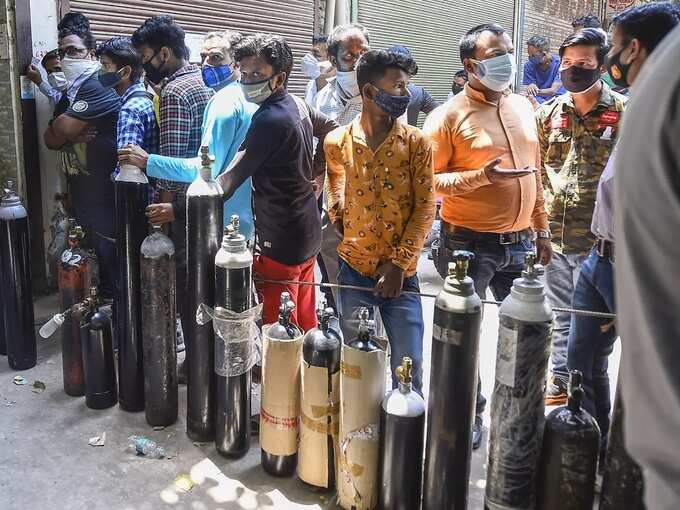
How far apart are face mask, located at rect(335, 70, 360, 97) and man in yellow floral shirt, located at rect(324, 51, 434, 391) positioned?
174cm

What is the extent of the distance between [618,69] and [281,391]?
2.01 meters

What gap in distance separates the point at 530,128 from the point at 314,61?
13.5 ft

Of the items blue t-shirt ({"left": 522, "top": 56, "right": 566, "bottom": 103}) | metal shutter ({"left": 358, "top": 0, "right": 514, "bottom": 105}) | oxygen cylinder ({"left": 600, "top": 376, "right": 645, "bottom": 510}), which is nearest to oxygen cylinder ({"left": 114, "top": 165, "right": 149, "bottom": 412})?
oxygen cylinder ({"left": 600, "top": 376, "right": 645, "bottom": 510})

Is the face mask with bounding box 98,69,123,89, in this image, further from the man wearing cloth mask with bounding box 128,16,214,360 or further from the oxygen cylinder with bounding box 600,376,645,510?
the oxygen cylinder with bounding box 600,376,645,510

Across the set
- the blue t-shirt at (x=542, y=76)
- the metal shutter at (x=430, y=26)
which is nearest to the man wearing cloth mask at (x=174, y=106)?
the metal shutter at (x=430, y=26)

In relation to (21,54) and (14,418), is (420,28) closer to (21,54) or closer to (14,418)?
(21,54)

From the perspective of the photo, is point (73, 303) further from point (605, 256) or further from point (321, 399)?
point (605, 256)

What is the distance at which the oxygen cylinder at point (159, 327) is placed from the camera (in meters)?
3.43

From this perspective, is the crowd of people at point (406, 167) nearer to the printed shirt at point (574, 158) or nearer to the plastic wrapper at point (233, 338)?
the printed shirt at point (574, 158)

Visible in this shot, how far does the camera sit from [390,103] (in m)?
3.05

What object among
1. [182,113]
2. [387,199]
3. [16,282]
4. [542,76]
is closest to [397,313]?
[387,199]

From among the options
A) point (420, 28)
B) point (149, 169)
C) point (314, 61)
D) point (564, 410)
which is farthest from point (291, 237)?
point (420, 28)

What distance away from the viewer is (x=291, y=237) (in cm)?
358

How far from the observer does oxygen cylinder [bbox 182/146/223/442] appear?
3160 millimetres
